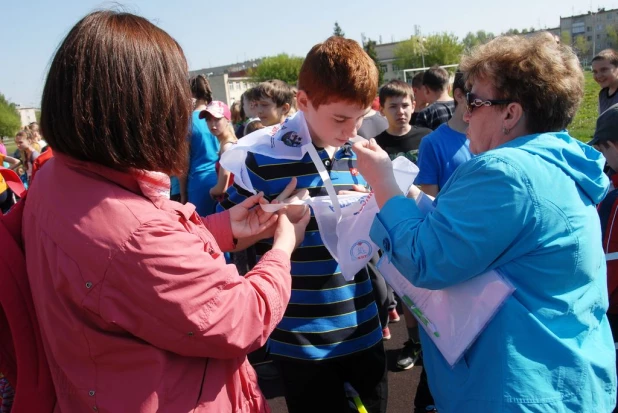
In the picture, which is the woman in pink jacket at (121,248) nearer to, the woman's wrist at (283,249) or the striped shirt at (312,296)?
the woman's wrist at (283,249)

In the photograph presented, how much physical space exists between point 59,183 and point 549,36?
1535 mm

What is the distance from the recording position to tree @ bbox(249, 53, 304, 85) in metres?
84.8

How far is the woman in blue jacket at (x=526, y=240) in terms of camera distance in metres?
1.28

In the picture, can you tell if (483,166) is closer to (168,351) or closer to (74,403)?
(168,351)

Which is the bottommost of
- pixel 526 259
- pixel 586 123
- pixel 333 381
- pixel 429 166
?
pixel 586 123

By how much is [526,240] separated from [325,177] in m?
0.72

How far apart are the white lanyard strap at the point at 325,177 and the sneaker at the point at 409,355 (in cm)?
228

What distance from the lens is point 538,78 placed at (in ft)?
4.64

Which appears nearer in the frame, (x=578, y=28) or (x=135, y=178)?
(x=135, y=178)

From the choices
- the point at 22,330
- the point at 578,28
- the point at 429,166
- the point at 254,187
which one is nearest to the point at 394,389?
the point at 429,166

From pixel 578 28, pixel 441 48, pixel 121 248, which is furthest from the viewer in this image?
pixel 578 28

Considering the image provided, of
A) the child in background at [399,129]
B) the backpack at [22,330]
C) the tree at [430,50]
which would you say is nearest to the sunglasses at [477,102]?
the backpack at [22,330]

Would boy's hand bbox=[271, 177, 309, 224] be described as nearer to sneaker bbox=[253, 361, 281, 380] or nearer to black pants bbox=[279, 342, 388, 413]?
black pants bbox=[279, 342, 388, 413]

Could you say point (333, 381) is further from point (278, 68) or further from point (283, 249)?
point (278, 68)
